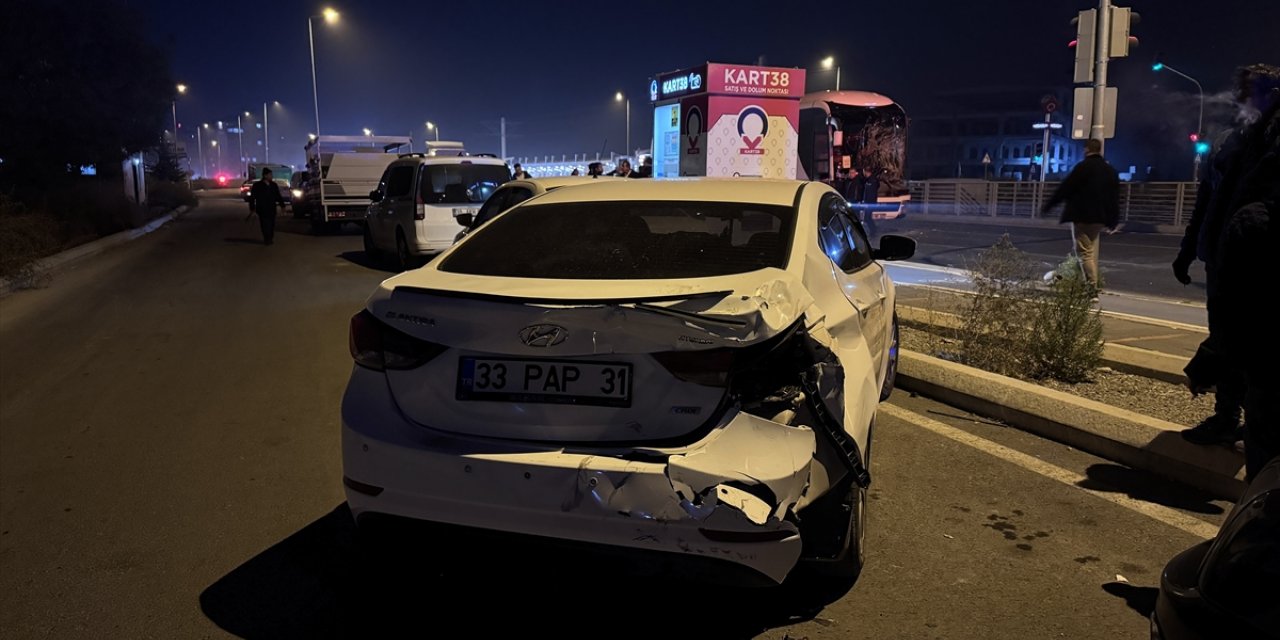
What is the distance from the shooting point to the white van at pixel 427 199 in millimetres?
13188

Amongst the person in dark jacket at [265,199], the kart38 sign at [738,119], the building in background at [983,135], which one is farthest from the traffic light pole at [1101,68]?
the building in background at [983,135]

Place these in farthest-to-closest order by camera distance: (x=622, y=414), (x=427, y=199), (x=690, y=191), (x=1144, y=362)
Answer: (x=427, y=199) → (x=1144, y=362) → (x=690, y=191) → (x=622, y=414)

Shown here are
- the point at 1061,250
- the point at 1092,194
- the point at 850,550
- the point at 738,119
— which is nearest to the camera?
the point at 850,550

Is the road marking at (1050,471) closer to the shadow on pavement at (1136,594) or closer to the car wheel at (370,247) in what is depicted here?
the shadow on pavement at (1136,594)

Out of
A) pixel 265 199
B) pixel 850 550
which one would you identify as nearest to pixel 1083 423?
pixel 850 550

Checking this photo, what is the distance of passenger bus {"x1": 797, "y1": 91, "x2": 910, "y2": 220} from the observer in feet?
69.7

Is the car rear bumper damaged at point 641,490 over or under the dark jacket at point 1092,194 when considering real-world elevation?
under

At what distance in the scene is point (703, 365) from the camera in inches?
107

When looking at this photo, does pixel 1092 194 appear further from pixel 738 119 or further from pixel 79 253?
pixel 79 253

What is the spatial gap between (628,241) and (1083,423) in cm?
302

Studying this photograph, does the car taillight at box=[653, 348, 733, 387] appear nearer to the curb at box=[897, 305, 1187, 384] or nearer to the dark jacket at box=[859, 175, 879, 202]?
the curb at box=[897, 305, 1187, 384]

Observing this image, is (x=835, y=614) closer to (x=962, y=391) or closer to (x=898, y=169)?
(x=962, y=391)

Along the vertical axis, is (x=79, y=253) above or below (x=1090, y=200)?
below

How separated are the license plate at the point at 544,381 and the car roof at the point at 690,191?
1504 mm
